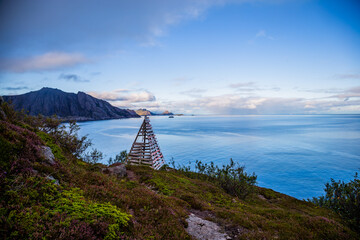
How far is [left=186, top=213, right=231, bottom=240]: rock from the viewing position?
257 inches

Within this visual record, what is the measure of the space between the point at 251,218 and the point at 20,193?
10.1 metres

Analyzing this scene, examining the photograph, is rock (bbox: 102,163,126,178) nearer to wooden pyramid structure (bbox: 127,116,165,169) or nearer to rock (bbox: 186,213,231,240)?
rock (bbox: 186,213,231,240)

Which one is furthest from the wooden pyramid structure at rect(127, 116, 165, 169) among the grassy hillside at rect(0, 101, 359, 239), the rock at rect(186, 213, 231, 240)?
the rock at rect(186, 213, 231, 240)

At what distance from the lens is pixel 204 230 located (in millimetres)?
6934

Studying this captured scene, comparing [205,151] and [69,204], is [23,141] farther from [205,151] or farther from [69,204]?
[205,151]

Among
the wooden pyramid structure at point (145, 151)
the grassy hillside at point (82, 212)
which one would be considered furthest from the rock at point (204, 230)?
the wooden pyramid structure at point (145, 151)

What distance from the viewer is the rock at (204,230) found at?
652cm

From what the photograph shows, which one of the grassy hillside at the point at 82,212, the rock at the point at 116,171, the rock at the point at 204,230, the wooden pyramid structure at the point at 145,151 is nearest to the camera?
the grassy hillside at the point at 82,212

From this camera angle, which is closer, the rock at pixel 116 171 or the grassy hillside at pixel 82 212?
the grassy hillside at pixel 82 212

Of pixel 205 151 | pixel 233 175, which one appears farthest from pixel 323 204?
pixel 205 151

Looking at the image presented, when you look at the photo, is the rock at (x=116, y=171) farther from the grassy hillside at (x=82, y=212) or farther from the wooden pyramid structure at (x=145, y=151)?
the wooden pyramid structure at (x=145, y=151)

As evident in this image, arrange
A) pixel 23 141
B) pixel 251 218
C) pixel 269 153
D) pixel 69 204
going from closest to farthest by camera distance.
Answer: pixel 69 204, pixel 23 141, pixel 251 218, pixel 269 153

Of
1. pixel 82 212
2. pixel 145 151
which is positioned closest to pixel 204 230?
pixel 82 212

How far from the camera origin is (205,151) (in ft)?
216
